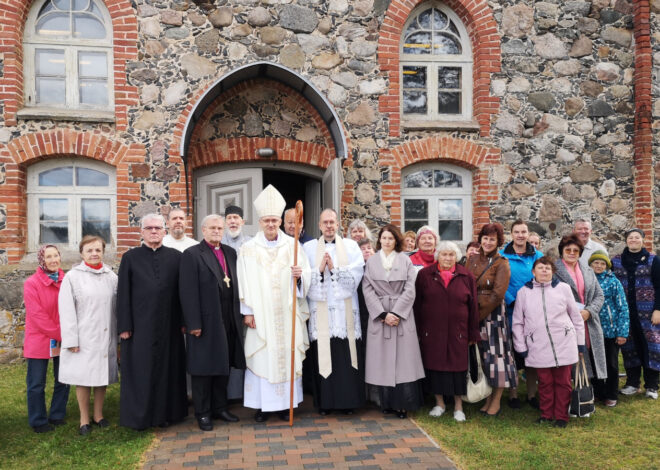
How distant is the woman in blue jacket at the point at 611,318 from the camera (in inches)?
210

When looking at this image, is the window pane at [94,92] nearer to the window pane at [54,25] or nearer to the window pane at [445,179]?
the window pane at [54,25]

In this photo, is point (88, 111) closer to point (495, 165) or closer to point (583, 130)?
point (495, 165)

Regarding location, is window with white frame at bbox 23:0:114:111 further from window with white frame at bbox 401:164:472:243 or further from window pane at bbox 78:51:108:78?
window with white frame at bbox 401:164:472:243

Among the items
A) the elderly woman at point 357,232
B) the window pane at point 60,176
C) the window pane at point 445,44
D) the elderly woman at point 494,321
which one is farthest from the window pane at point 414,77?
the window pane at point 60,176

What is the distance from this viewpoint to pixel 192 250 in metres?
4.78

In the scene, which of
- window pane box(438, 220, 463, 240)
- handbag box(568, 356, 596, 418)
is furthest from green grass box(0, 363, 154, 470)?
window pane box(438, 220, 463, 240)

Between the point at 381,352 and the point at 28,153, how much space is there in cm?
531

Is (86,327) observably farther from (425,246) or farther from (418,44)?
(418,44)

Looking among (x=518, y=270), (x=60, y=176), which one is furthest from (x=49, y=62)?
(x=518, y=270)

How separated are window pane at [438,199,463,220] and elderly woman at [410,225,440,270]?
2.84 metres

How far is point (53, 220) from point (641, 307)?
23.8ft

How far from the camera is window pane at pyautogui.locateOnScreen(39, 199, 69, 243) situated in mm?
7258

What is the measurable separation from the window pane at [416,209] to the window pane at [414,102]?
1.35 m

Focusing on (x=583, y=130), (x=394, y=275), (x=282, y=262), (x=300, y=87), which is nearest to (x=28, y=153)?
(x=300, y=87)
